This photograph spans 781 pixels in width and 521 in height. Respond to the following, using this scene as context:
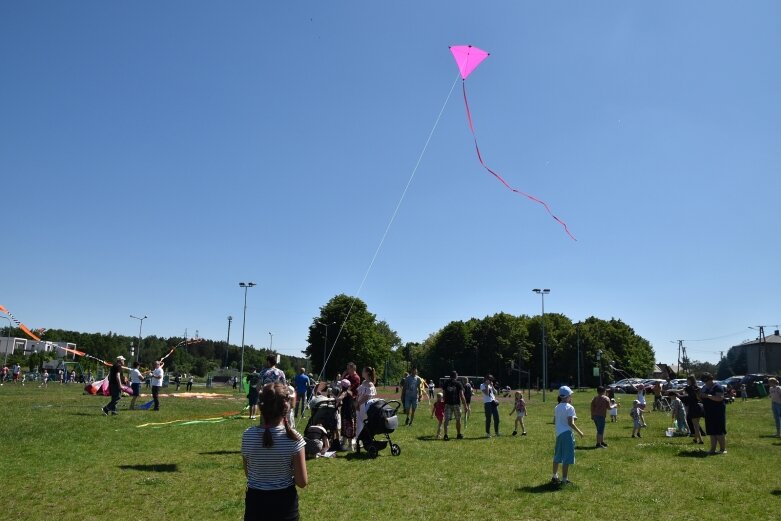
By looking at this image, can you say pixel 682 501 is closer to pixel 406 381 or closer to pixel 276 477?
pixel 276 477

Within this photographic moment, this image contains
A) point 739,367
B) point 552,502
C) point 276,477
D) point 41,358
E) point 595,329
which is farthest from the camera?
point 739,367

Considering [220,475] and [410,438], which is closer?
[220,475]

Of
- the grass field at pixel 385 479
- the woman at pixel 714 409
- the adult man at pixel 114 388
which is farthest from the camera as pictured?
the adult man at pixel 114 388

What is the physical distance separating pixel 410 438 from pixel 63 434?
8.49m

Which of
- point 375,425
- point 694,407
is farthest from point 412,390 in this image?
point 694,407

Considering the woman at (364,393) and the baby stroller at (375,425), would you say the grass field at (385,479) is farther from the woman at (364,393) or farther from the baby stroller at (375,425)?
the woman at (364,393)

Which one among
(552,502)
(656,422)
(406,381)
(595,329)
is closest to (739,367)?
(595,329)

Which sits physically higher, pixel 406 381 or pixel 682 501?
pixel 406 381

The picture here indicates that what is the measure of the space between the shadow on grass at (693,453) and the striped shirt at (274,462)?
40.4 feet

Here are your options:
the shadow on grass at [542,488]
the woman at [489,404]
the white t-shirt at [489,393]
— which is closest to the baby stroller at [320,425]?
the shadow on grass at [542,488]

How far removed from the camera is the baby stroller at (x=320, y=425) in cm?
1137

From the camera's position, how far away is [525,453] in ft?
43.5

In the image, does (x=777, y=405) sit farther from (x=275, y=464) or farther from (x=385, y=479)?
(x=275, y=464)

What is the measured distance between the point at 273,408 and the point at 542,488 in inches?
267
